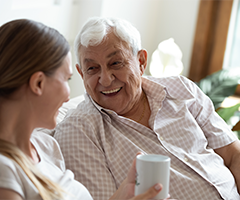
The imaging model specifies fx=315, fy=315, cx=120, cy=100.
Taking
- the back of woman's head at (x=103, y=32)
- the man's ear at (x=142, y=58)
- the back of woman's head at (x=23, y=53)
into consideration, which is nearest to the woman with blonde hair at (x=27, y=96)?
the back of woman's head at (x=23, y=53)

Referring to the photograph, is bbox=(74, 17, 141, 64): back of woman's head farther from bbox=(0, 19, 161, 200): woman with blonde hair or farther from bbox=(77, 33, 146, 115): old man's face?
bbox=(0, 19, 161, 200): woman with blonde hair

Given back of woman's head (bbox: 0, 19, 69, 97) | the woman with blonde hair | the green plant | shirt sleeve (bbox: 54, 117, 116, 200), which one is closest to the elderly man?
shirt sleeve (bbox: 54, 117, 116, 200)

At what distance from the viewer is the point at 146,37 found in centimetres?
296

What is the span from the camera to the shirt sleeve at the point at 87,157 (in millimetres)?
1274

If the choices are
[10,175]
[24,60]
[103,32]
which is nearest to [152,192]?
[10,175]

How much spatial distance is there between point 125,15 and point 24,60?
1797 mm

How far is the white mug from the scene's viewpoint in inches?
31.5

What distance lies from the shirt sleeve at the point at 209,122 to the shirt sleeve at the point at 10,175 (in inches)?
41.6

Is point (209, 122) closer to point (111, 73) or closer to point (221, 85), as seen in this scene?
point (111, 73)

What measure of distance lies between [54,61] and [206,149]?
95cm

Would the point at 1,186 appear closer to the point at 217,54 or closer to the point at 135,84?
the point at 135,84

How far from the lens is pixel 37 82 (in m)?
0.85

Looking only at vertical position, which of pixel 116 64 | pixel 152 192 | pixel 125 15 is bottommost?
pixel 152 192

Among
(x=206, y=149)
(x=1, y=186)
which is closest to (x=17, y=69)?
(x=1, y=186)
